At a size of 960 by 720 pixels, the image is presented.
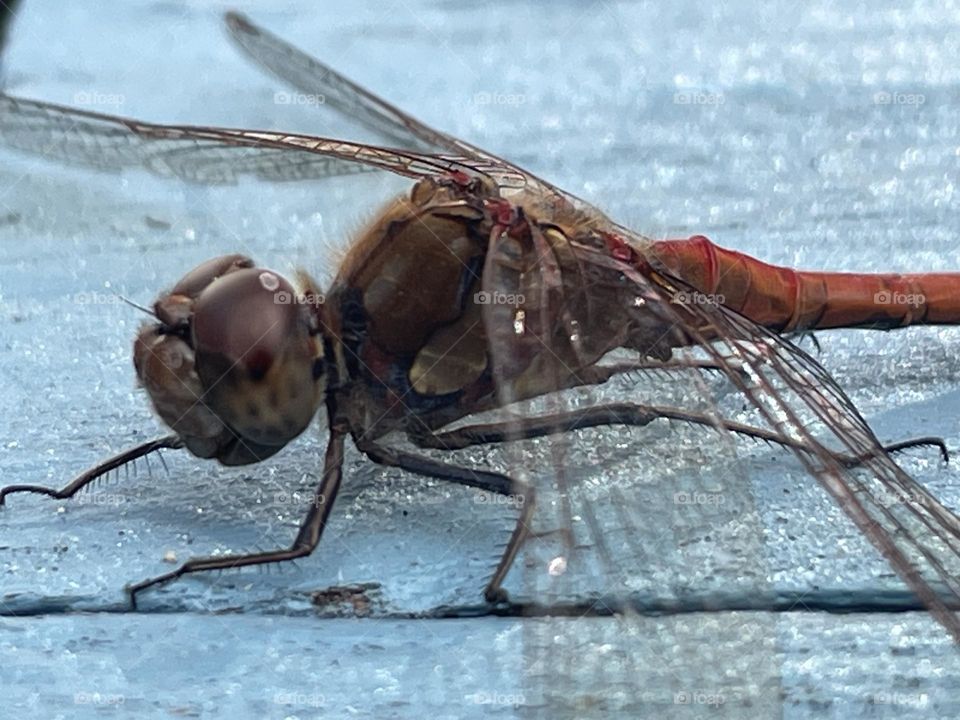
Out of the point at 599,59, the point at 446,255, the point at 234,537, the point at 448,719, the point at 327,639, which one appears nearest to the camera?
the point at 448,719

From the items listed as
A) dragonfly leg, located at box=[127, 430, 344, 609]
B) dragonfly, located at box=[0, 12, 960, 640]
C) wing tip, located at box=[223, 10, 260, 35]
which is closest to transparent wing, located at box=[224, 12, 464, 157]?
wing tip, located at box=[223, 10, 260, 35]

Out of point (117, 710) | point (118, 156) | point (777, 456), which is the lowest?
point (117, 710)

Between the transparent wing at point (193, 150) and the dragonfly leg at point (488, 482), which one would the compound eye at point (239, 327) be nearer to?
the dragonfly leg at point (488, 482)

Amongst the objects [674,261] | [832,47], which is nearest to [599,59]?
[832,47]

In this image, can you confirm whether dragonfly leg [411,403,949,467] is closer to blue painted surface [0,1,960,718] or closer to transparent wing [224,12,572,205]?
blue painted surface [0,1,960,718]

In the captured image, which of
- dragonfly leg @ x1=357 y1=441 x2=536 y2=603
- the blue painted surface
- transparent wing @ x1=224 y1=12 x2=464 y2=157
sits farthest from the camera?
transparent wing @ x1=224 y1=12 x2=464 y2=157

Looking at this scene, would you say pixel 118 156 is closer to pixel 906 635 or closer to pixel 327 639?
pixel 327 639

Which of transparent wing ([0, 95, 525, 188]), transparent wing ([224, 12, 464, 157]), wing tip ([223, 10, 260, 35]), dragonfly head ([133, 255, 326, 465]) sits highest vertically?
wing tip ([223, 10, 260, 35])
